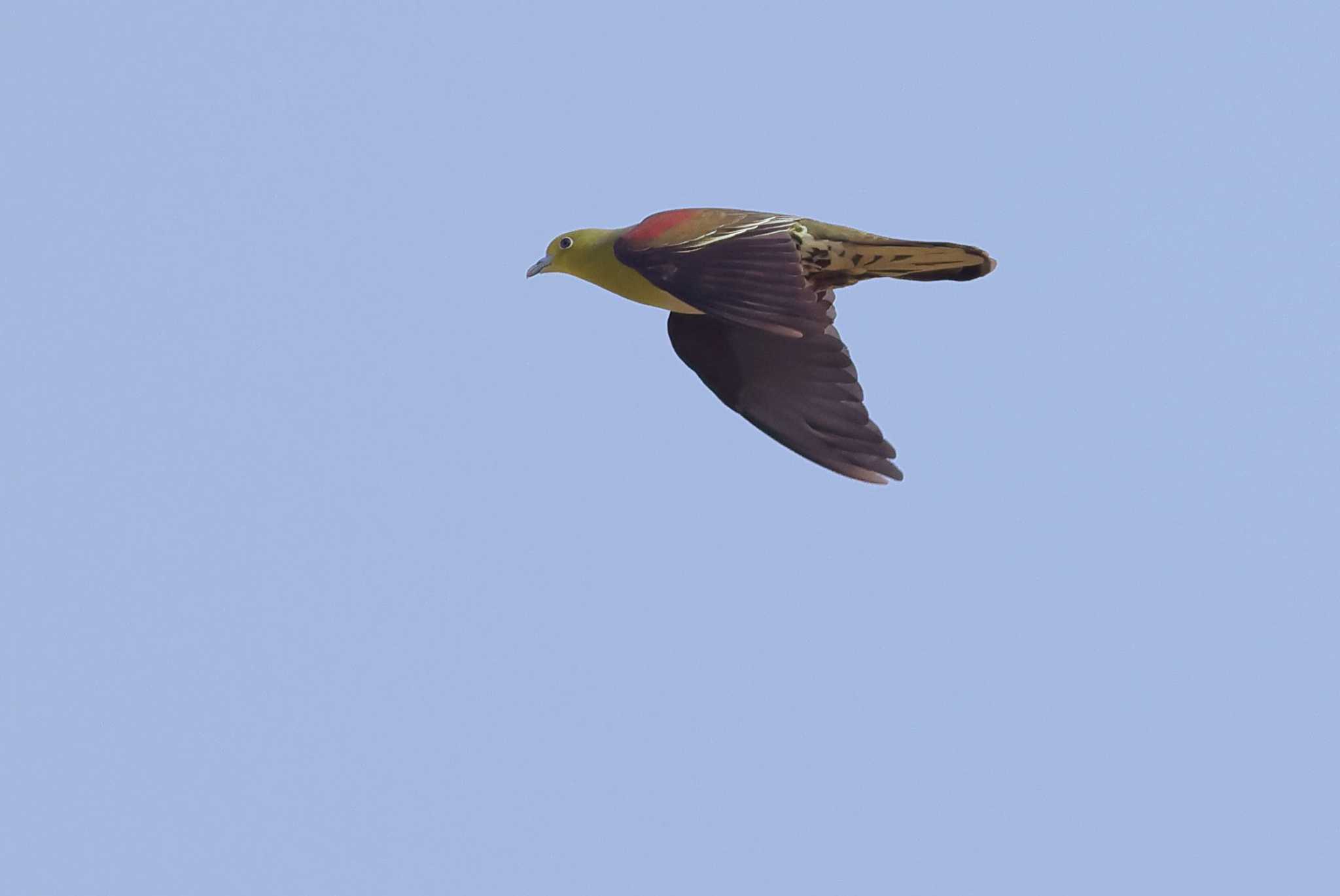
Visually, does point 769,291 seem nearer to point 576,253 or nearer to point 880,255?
point 880,255

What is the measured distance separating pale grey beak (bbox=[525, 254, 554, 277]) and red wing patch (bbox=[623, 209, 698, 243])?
0.79m

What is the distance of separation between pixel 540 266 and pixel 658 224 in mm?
1071

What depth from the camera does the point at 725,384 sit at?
12.2 metres

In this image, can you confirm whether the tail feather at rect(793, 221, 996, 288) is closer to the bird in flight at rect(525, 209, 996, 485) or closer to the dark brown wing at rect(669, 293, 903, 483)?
the bird in flight at rect(525, 209, 996, 485)

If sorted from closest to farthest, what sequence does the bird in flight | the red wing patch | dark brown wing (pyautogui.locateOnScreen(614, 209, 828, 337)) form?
dark brown wing (pyautogui.locateOnScreen(614, 209, 828, 337)) → the bird in flight → the red wing patch

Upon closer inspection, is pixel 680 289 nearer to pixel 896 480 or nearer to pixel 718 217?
pixel 718 217

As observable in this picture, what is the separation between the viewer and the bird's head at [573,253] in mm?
12086

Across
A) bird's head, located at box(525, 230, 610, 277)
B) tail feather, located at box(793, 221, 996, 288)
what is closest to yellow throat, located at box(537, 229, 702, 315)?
bird's head, located at box(525, 230, 610, 277)

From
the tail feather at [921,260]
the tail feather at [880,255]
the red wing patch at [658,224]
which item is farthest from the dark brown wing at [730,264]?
the tail feather at [921,260]

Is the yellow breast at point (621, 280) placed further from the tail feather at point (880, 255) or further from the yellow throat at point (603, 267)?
the tail feather at point (880, 255)

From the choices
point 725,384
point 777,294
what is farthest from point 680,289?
point 725,384

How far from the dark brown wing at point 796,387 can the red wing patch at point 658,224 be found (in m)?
0.93

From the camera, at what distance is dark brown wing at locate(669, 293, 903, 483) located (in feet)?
38.9

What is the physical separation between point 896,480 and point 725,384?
3.66 feet
